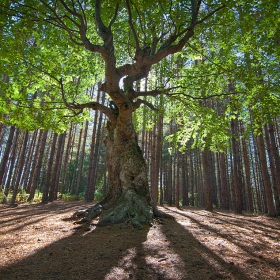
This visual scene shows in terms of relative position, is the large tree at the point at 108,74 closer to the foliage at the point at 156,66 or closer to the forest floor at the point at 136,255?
the foliage at the point at 156,66

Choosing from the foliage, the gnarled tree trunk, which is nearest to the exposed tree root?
the gnarled tree trunk

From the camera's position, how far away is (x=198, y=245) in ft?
12.9

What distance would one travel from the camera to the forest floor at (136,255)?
8.90 ft

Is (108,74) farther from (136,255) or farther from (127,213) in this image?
(136,255)

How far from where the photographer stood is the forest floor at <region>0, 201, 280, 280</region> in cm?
271

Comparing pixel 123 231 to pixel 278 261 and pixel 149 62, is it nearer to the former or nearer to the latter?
pixel 278 261

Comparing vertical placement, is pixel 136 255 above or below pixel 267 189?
below

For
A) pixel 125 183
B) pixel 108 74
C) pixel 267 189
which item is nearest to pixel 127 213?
pixel 125 183

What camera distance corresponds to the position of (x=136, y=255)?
333cm

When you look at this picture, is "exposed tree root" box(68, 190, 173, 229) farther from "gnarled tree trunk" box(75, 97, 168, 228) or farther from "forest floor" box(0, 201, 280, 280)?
"forest floor" box(0, 201, 280, 280)

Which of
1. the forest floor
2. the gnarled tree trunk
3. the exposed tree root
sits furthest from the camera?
the gnarled tree trunk

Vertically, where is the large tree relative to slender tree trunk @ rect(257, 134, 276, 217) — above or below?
above

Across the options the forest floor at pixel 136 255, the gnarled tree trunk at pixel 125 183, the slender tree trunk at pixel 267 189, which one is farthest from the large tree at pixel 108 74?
the slender tree trunk at pixel 267 189

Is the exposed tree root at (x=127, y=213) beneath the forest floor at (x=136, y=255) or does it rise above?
above
